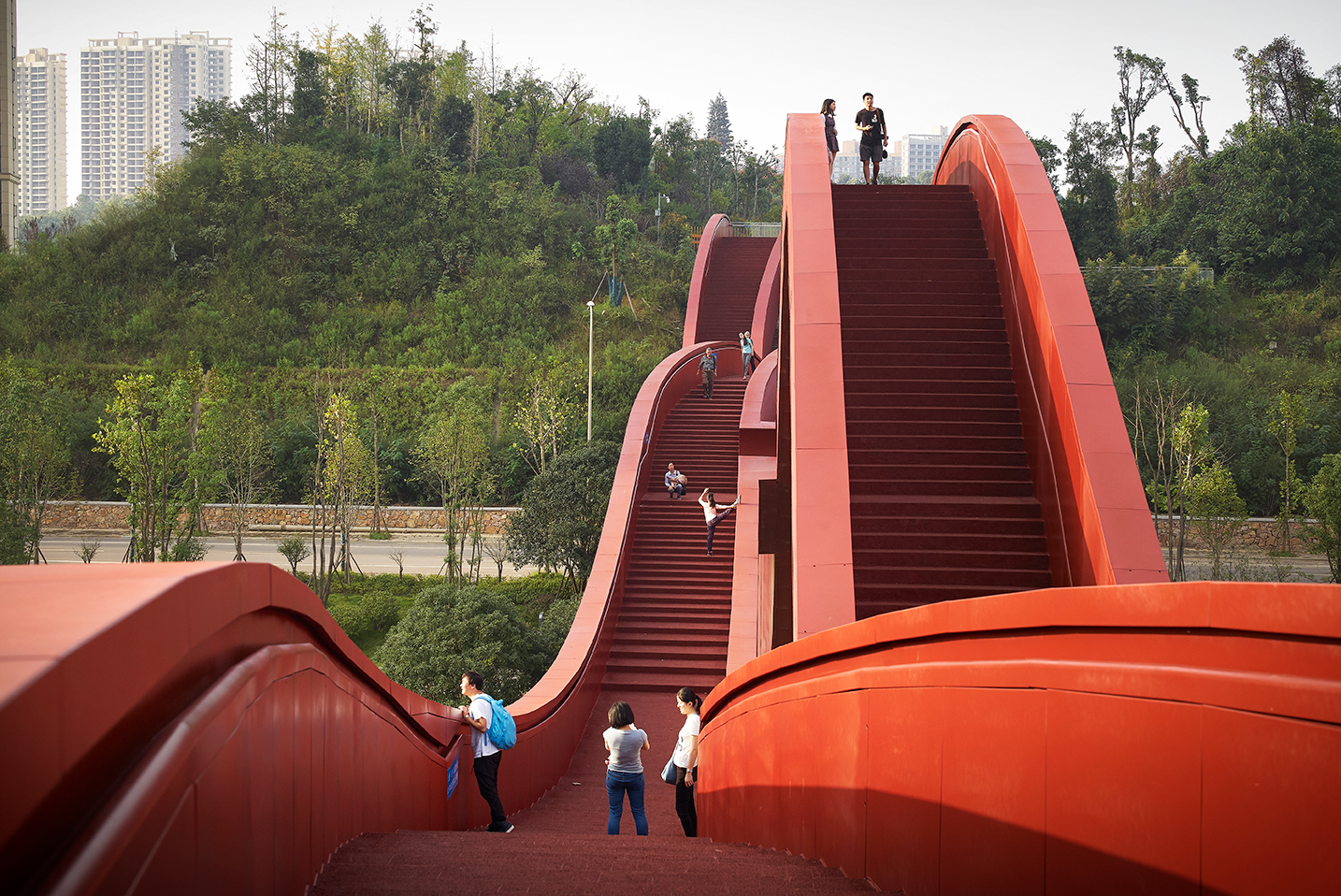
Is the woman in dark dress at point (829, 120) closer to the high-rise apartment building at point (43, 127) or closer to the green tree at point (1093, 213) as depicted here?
the green tree at point (1093, 213)

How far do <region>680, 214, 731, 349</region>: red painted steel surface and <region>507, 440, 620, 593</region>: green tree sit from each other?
843 centimetres

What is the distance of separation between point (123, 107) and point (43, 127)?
13.6m

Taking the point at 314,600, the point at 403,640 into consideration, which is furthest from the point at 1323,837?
the point at 403,640

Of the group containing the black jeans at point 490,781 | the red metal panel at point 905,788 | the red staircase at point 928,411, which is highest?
the red staircase at point 928,411

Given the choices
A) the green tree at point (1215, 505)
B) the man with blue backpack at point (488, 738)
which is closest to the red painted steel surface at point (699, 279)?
the green tree at point (1215, 505)

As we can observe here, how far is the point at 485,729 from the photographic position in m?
6.18

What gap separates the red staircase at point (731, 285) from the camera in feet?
97.7

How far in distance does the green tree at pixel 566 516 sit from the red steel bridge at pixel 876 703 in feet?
32.6

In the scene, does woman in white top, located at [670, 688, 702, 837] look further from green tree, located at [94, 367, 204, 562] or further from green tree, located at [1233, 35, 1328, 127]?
green tree, located at [1233, 35, 1328, 127]

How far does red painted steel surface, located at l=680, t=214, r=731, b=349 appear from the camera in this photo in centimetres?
2905

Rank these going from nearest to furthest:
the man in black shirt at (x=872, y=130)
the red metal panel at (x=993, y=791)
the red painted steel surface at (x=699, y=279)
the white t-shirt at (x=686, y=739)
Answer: the red metal panel at (x=993, y=791), the white t-shirt at (x=686, y=739), the man in black shirt at (x=872, y=130), the red painted steel surface at (x=699, y=279)

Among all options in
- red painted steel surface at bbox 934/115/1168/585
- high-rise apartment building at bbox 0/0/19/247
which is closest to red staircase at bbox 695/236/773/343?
red painted steel surface at bbox 934/115/1168/585

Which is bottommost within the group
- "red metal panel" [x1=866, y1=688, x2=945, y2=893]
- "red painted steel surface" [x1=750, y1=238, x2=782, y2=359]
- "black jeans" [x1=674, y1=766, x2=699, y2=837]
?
"black jeans" [x1=674, y1=766, x2=699, y2=837]

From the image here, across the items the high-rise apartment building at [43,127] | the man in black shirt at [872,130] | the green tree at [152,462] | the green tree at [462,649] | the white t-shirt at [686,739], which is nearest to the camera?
the white t-shirt at [686,739]
